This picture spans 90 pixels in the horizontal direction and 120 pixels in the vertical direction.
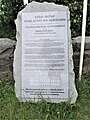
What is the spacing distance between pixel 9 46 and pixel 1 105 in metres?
1.10

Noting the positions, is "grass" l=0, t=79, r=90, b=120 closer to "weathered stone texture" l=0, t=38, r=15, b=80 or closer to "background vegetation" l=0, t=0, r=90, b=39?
"weathered stone texture" l=0, t=38, r=15, b=80

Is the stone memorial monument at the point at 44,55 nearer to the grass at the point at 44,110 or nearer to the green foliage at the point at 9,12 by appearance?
the grass at the point at 44,110

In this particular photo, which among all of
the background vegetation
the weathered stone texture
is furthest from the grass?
the background vegetation

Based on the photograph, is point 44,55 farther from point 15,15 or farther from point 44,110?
point 15,15

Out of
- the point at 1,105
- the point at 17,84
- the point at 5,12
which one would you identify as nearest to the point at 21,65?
the point at 17,84

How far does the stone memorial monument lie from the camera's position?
4.81m

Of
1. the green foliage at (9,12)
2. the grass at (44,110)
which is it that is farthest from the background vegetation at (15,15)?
the grass at (44,110)

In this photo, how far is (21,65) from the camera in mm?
4949

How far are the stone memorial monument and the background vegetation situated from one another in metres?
1.12

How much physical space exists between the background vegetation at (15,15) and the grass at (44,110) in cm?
128

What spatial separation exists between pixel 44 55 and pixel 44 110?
2.19ft

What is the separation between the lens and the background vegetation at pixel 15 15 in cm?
597

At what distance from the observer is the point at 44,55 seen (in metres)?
4.85

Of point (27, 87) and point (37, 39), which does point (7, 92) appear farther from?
point (37, 39)
